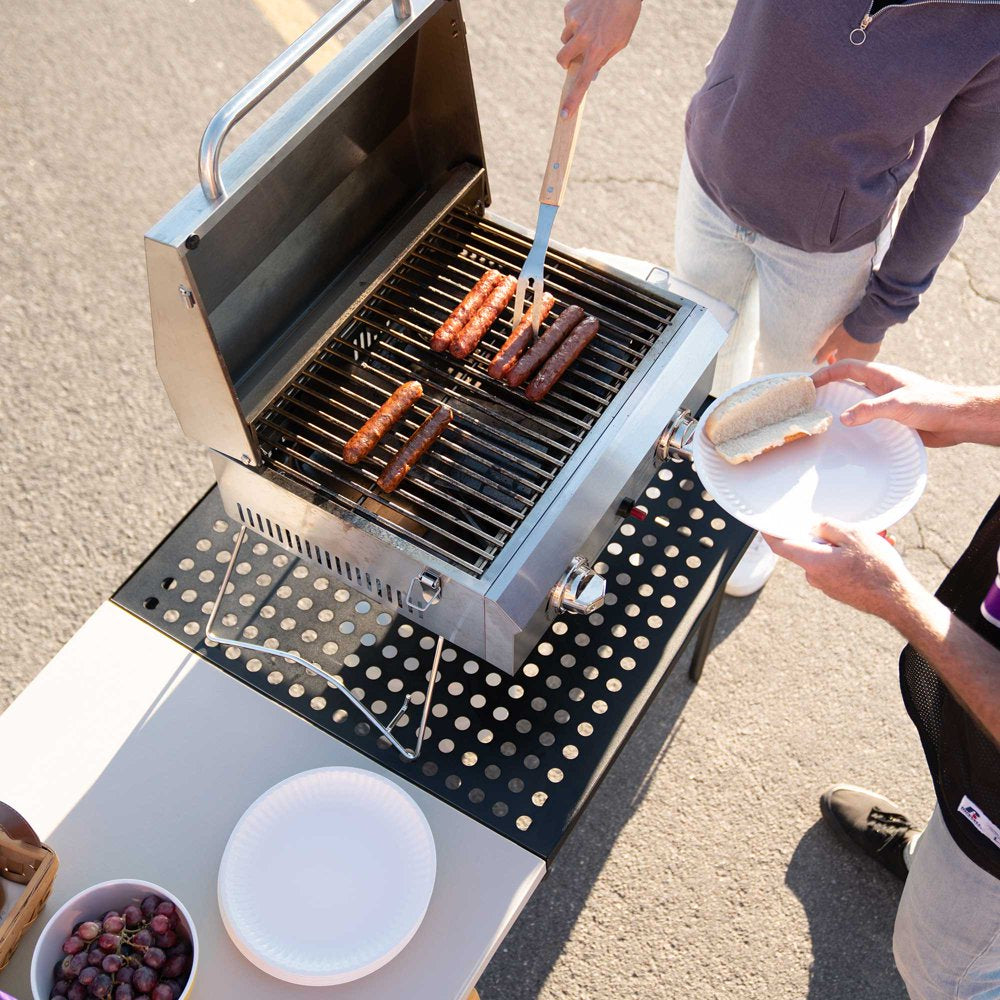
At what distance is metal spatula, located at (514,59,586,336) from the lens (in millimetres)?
2094

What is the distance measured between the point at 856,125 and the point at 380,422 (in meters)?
1.23

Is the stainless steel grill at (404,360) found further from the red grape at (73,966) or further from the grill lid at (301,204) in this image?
the red grape at (73,966)

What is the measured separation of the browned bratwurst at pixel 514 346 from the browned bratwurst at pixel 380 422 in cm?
17

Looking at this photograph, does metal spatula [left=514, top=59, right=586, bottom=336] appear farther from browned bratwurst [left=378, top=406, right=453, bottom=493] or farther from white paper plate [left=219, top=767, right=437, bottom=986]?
white paper plate [left=219, top=767, right=437, bottom=986]

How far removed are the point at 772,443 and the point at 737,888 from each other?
1568 millimetres

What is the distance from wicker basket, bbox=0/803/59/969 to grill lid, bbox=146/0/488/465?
76cm

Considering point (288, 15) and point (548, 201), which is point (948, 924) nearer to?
point (548, 201)

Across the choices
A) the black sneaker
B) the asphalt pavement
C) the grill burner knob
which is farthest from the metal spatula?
the black sneaker

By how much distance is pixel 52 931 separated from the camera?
166 centimetres

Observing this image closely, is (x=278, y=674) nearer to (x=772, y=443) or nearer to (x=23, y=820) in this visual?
(x=23, y=820)

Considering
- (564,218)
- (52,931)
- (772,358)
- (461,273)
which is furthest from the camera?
(564,218)

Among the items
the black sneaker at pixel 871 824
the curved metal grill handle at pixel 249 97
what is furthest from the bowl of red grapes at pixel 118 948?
the black sneaker at pixel 871 824

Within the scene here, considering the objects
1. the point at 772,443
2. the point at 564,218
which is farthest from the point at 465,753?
the point at 564,218

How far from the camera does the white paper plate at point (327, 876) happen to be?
1.76 metres
